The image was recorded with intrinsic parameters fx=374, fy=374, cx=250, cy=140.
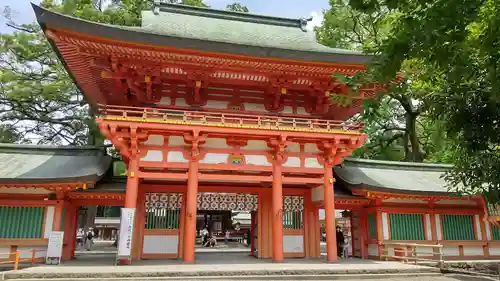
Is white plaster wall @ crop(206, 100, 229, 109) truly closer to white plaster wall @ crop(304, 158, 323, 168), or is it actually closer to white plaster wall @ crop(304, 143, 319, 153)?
white plaster wall @ crop(304, 143, 319, 153)

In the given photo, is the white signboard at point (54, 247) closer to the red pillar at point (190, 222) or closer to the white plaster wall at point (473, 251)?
the red pillar at point (190, 222)

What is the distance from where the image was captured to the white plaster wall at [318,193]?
14.6 m

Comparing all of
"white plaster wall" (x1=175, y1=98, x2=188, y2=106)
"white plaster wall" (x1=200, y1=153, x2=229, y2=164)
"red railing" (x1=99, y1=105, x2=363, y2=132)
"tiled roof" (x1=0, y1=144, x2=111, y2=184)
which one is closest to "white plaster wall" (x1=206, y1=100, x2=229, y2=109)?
"red railing" (x1=99, y1=105, x2=363, y2=132)

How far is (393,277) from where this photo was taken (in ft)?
36.2

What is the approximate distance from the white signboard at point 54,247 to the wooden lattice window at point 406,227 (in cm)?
1235

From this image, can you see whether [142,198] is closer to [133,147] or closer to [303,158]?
[133,147]

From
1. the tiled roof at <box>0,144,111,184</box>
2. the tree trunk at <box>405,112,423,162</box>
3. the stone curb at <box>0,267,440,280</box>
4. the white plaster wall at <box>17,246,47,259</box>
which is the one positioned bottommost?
the stone curb at <box>0,267,440,280</box>

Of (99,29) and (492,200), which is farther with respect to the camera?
(99,29)

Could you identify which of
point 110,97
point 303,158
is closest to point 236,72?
point 303,158

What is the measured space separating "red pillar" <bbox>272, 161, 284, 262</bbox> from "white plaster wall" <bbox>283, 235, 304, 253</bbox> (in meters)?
2.23

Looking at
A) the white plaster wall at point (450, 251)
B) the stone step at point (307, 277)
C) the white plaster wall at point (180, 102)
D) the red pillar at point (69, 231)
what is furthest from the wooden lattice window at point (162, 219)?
the white plaster wall at point (450, 251)

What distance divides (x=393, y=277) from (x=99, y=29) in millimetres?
11462

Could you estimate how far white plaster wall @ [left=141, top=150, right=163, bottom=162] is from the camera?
42.5ft

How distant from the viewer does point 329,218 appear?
44.5 ft
